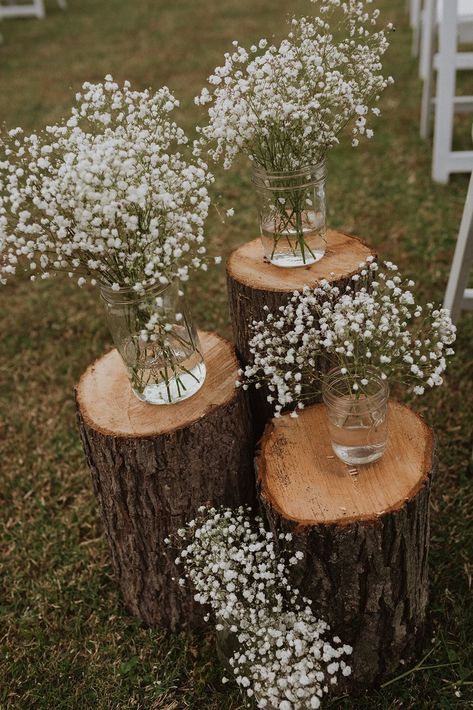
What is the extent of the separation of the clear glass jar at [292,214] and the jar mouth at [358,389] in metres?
0.50

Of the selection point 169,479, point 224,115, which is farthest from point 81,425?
point 224,115

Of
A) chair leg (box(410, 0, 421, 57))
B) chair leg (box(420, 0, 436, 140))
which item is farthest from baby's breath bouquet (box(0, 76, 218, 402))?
chair leg (box(410, 0, 421, 57))

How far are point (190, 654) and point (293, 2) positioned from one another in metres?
8.11

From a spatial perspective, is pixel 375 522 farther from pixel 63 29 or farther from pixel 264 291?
pixel 63 29

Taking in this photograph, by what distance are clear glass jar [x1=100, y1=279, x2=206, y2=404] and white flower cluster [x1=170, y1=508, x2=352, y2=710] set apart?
37 cm

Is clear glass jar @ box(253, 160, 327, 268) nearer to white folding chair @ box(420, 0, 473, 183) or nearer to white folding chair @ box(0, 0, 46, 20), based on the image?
white folding chair @ box(420, 0, 473, 183)

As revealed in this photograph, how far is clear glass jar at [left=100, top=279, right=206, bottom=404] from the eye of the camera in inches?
72.9

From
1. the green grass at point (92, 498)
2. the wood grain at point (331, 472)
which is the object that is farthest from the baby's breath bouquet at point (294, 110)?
the green grass at point (92, 498)

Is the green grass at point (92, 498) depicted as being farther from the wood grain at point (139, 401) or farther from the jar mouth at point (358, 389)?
the jar mouth at point (358, 389)

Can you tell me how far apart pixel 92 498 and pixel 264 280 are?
119 centimetres

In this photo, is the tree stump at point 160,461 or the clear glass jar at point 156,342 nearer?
the clear glass jar at point 156,342

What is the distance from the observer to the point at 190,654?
2301mm

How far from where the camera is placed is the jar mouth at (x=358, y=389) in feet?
6.11

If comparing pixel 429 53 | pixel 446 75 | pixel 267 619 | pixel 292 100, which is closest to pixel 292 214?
pixel 292 100
